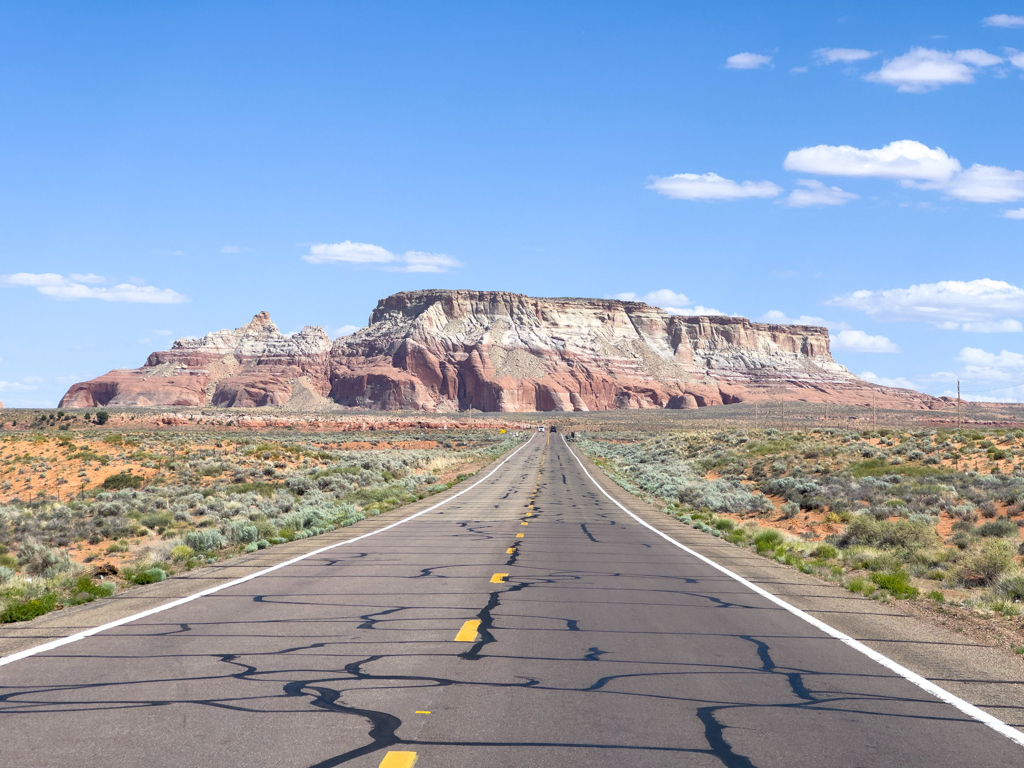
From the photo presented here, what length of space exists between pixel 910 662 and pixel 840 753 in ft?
8.88

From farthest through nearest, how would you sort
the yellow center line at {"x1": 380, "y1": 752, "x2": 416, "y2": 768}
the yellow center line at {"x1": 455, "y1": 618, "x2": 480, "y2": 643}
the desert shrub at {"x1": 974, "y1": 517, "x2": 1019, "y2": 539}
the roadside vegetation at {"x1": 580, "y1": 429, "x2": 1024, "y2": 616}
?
the desert shrub at {"x1": 974, "y1": 517, "x2": 1019, "y2": 539} < the roadside vegetation at {"x1": 580, "y1": 429, "x2": 1024, "y2": 616} < the yellow center line at {"x1": 455, "y1": 618, "x2": 480, "y2": 643} < the yellow center line at {"x1": 380, "y1": 752, "x2": 416, "y2": 768}

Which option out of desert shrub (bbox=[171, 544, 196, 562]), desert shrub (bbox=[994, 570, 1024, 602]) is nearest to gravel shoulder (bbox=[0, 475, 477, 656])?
desert shrub (bbox=[171, 544, 196, 562])

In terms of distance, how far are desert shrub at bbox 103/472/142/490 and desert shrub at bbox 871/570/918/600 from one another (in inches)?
1101

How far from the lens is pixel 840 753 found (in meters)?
4.52

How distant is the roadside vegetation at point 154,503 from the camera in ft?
40.9

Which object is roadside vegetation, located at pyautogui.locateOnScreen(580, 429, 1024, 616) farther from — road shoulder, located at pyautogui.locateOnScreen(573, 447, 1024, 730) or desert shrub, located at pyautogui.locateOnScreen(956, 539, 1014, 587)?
road shoulder, located at pyautogui.locateOnScreen(573, 447, 1024, 730)

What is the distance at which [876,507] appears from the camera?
21.0 metres

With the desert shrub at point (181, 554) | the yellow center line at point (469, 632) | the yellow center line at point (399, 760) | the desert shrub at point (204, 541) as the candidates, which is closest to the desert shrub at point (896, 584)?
the yellow center line at point (469, 632)

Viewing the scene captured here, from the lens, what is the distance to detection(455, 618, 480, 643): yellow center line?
710cm

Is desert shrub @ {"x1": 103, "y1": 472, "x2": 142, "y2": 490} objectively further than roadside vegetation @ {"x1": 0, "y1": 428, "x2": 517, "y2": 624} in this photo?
Yes

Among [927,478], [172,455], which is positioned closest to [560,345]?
[172,455]

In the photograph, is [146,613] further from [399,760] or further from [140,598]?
[399,760]

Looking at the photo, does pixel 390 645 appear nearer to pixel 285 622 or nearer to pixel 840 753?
pixel 285 622

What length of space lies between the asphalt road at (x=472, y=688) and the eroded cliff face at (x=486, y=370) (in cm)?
15655
